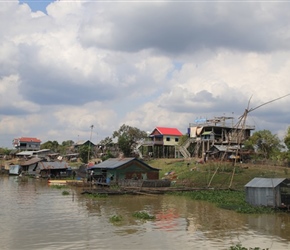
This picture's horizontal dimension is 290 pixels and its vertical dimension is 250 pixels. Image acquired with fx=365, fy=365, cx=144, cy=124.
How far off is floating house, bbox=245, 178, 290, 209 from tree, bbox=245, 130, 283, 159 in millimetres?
31969

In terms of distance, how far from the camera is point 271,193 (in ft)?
88.9

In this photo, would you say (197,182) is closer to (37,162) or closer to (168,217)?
(168,217)

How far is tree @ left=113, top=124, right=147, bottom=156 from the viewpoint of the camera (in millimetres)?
70625

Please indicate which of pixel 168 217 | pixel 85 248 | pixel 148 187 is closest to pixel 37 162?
pixel 148 187

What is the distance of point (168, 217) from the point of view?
24.9m

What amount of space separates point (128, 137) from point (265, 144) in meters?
26.5

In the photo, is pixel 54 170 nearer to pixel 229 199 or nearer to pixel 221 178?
pixel 221 178

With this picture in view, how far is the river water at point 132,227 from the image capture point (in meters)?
17.6

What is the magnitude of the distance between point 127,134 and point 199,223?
52026 millimetres

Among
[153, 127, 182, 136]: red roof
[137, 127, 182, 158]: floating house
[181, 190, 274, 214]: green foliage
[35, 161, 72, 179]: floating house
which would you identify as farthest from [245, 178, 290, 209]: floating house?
[153, 127, 182, 136]: red roof

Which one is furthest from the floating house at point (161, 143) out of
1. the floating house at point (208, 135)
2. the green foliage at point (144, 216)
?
the green foliage at point (144, 216)

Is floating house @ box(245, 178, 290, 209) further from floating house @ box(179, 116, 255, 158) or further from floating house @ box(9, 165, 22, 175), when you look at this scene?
floating house @ box(9, 165, 22, 175)

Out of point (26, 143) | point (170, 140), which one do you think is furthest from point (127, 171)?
point (26, 143)

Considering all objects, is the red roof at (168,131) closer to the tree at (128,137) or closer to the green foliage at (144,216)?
the tree at (128,137)
